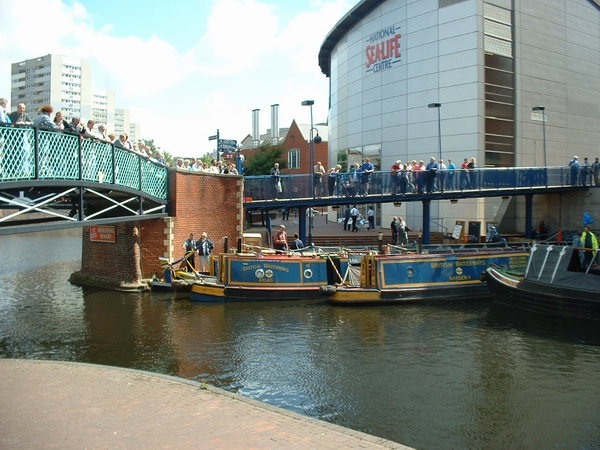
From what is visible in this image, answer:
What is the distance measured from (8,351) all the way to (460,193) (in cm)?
1944

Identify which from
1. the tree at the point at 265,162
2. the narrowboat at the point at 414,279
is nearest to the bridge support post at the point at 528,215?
the narrowboat at the point at 414,279

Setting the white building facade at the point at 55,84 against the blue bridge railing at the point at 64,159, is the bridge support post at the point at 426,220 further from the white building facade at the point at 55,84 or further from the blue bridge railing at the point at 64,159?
the white building facade at the point at 55,84

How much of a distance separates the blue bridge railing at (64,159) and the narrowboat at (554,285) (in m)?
11.4

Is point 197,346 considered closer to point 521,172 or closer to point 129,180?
point 129,180

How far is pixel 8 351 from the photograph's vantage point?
12500 millimetres

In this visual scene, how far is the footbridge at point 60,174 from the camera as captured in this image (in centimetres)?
1149

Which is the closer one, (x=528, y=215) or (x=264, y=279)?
(x=264, y=279)

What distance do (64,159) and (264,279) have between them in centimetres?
723

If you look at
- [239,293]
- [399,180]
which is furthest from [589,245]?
[239,293]

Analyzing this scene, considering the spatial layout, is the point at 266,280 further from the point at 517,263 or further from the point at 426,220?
the point at 426,220

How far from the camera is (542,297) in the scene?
1620 cm

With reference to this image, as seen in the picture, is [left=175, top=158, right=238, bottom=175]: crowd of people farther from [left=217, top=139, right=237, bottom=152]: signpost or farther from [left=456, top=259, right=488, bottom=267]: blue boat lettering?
[left=456, top=259, right=488, bottom=267]: blue boat lettering

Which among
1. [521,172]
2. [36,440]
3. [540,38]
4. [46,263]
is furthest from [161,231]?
[540,38]

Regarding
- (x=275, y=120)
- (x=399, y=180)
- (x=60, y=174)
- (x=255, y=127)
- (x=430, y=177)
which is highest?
(x=275, y=120)
